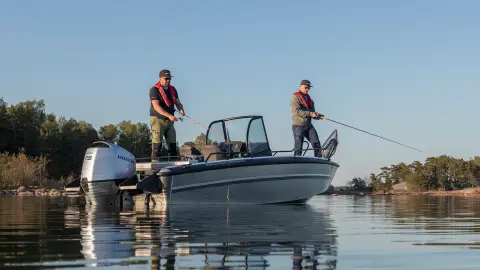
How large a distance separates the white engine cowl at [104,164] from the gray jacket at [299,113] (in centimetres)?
445

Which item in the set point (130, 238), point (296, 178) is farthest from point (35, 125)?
point (130, 238)

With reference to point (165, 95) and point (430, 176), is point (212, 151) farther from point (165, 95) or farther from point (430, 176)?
point (430, 176)

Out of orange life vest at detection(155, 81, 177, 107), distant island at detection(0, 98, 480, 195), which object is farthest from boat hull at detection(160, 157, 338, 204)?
distant island at detection(0, 98, 480, 195)

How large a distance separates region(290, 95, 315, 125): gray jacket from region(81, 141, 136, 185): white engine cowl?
14.6 feet

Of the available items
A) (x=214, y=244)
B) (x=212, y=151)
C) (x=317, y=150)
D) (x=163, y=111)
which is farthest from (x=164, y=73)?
(x=214, y=244)

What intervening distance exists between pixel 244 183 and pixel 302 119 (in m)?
2.63

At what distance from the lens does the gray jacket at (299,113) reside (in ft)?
56.5

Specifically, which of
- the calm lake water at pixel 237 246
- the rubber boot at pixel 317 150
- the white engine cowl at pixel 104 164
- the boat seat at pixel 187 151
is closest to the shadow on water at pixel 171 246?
the calm lake water at pixel 237 246

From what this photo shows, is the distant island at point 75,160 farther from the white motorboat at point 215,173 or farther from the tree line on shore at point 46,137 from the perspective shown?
the white motorboat at point 215,173

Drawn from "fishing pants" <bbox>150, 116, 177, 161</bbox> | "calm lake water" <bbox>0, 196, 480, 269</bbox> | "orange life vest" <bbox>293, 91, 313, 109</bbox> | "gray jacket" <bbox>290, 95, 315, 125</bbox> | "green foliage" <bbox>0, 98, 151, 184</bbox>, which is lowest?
"calm lake water" <bbox>0, 196, 480, 269</bbox>

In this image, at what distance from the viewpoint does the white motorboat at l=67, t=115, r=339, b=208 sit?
14438mm

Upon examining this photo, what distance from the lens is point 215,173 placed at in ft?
49.1

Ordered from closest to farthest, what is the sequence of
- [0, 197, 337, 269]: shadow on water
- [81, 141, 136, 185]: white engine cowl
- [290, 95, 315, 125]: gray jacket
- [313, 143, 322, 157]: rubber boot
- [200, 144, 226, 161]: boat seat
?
[0, 197, 337, 269]: shadow on water, [81, 141, 136, 185]: white engine cowl, [200, 144, 226, 161]: boat seat, [290, 95, 315, 125]: gray jacket, [313, 143, 322, 157]: rubber boot

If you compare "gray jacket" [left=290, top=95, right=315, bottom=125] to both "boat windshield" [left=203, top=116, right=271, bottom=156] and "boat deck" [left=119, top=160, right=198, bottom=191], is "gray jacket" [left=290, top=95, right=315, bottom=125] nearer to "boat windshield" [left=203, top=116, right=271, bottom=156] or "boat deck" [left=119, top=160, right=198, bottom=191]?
"boat windshield" [left=203, top=116, right=271, bottom=156]
